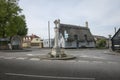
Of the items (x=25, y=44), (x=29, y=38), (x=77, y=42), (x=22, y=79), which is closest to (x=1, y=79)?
(x=22, y=79)

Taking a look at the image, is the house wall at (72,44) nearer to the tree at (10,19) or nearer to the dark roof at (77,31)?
the dark roof at (77,31)

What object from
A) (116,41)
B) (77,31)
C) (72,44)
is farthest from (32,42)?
(116,41)

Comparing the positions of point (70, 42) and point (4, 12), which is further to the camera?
point (70, 42)

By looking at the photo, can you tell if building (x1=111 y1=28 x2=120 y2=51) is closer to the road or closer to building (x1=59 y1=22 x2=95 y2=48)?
the road

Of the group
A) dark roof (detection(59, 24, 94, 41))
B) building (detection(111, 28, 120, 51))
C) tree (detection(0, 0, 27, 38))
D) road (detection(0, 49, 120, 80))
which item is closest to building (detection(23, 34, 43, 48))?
dark roof (detection(59, 24, 94, 41))

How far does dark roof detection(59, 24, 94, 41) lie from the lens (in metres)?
64.4

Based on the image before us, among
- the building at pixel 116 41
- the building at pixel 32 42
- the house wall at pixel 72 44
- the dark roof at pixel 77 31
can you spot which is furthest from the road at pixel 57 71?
the building at pixel 32 42

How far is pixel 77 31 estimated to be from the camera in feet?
225

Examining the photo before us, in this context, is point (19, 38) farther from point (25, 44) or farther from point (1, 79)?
point (1, 79)

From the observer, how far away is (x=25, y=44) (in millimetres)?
88188

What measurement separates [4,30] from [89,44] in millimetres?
36230

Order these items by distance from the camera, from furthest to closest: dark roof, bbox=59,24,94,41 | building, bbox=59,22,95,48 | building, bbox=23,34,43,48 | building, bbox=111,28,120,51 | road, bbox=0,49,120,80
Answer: building, bbox=23,34,43,48 → dark roof, bbox=59,24,94,41 → building, bbox=59,22,95,48 → building, bbox=111,28,120,51 → road, bbox=0,49,120,80

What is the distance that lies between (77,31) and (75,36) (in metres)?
2.86

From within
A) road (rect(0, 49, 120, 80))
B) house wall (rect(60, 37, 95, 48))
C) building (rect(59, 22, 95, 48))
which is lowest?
road (rect(0, 49, 120, 80))
